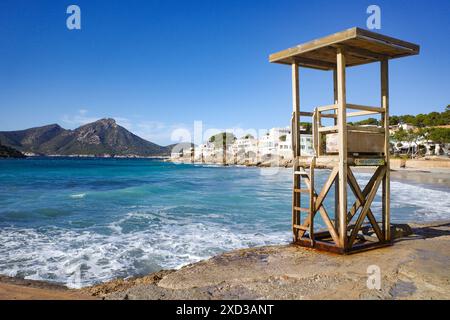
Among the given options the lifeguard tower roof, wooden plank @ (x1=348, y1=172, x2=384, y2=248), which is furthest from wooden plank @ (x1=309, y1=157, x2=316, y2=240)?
the lifeguard tower roof

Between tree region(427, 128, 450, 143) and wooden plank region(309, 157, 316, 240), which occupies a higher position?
tree region(427, 128, 450, 143)

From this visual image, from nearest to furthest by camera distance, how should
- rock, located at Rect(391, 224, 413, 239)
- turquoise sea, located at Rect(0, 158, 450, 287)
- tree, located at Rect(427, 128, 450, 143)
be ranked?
1. turquoise sea, located at Rect(0, 158, 450, 287)
2. rock, located at Rect(391, 224, 413, 239)
3. tree, located at Rect(427, 128, 450, 143)

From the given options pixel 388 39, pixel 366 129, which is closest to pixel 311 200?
pixel 366 129

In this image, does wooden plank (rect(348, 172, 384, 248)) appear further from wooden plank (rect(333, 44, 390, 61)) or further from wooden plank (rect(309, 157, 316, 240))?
wooden plank (rect(333, 44, 390, 61))

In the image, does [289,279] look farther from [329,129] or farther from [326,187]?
[329,129]

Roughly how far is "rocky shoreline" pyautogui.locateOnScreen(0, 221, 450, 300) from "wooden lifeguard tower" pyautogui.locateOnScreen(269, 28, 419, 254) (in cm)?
57

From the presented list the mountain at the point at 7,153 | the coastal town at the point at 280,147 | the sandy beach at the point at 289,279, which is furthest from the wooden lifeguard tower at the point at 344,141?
the mountain at the point at 7,153

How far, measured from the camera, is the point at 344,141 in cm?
712

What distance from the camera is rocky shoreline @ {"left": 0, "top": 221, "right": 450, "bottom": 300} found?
5.34m

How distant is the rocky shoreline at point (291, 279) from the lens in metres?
5.34

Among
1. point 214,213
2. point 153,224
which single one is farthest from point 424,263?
point 214,213

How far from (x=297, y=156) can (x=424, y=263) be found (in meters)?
3.42

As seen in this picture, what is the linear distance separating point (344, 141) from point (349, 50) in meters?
2.03
